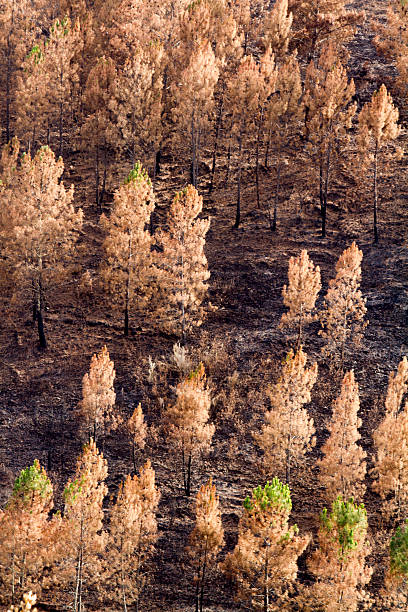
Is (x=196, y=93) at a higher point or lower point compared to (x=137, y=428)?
higher

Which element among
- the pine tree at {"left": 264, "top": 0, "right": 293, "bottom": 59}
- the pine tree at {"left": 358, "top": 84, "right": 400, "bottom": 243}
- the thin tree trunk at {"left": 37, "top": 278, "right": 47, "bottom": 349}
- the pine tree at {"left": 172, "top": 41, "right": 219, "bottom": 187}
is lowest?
the thin tree trunk at {"left": 37, "top": 278, "right": 47, "bottom": 349}

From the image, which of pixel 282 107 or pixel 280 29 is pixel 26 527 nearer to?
pixel 282 107

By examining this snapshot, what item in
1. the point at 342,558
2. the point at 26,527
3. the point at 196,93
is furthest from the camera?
the point at 196,93

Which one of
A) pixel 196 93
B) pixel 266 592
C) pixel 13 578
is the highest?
pixel 196 93

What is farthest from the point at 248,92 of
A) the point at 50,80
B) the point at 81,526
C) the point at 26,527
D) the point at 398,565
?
the point at 398,565

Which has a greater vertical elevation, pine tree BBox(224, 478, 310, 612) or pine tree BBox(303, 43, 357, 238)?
pine tree BBox(303, 43, 357, 238)

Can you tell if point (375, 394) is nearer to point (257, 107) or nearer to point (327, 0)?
point (257, 107)

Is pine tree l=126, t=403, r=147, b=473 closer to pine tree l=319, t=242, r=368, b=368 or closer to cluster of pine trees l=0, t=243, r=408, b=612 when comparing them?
cluster of pine trees l=0, t=243, r=408, b=612

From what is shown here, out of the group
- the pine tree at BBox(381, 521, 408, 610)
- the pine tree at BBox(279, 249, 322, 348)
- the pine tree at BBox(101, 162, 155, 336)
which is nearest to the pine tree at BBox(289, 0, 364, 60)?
the pine tree at BBox(101, 162, 155, 336)
